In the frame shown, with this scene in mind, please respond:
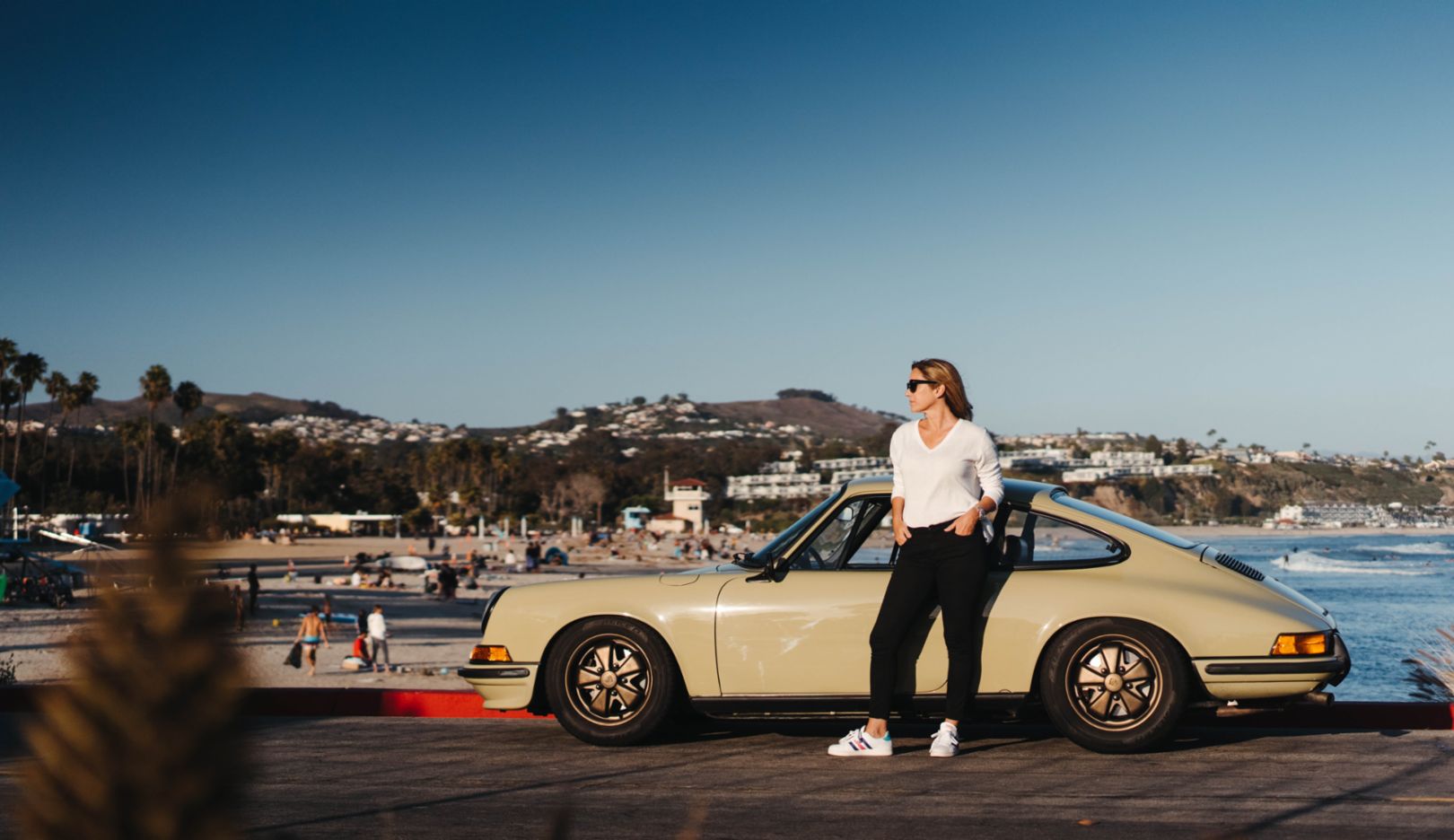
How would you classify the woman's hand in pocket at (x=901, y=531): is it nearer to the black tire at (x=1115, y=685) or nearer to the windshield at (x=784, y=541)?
the windshield at (x=784, y=541)

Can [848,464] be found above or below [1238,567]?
above

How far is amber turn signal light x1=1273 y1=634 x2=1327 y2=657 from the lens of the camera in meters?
6.50

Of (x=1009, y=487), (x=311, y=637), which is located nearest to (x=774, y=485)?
(x=311, y=637)

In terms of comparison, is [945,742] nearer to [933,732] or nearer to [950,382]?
[933,732]

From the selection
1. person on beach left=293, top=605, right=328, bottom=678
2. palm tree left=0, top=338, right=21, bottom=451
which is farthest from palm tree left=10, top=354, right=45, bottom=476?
person on beach left=293, top=605, right=328, bottom=678

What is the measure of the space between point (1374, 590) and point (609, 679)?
5531 centimetres

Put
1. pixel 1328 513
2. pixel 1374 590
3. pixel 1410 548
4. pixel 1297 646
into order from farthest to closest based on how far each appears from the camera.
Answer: pixel 1328 513, pixel 1410 548, pixel 1374 590, pixel 1297 646

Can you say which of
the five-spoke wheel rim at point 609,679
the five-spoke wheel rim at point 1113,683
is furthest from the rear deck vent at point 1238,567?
the five-spoke wheel rim at point 609,679

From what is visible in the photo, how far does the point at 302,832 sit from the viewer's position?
16.3 ft

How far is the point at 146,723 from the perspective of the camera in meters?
0.99

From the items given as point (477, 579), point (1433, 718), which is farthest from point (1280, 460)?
point (1433, 718)

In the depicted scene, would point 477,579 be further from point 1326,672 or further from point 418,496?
point 418,496

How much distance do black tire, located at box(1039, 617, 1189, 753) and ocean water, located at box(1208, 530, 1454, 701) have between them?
26.8 ft

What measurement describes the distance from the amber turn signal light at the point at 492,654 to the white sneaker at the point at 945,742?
88.5 inches
